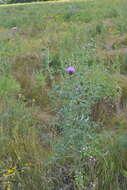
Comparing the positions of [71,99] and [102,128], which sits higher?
[71,99]

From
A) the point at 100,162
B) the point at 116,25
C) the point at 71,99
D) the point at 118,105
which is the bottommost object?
the point at 100,162

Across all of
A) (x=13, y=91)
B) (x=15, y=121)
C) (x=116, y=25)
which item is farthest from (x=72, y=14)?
(x=15, y=121)

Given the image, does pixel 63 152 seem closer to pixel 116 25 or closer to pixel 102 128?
pixel 102 128

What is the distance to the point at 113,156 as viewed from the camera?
1944mm

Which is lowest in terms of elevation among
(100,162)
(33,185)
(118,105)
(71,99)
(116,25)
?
(33,185)

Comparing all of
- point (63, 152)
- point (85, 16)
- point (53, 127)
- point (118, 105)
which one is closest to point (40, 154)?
point (63, 152)

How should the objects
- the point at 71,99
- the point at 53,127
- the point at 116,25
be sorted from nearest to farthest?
the point at 71,99, the point at 53,127, the point at 116,25

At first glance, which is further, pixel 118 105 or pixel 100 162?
pixel 118 105

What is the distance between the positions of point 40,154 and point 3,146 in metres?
0.31

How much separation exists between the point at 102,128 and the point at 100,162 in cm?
54

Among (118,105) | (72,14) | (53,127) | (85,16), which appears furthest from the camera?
(72,14)

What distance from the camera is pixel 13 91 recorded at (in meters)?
3.11

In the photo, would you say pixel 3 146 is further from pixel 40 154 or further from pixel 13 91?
pixel 13 91

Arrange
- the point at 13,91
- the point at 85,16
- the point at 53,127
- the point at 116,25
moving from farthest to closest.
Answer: the point at 85,16 < the point at 116,25 < the point at 13,91 < the point at 53,127
